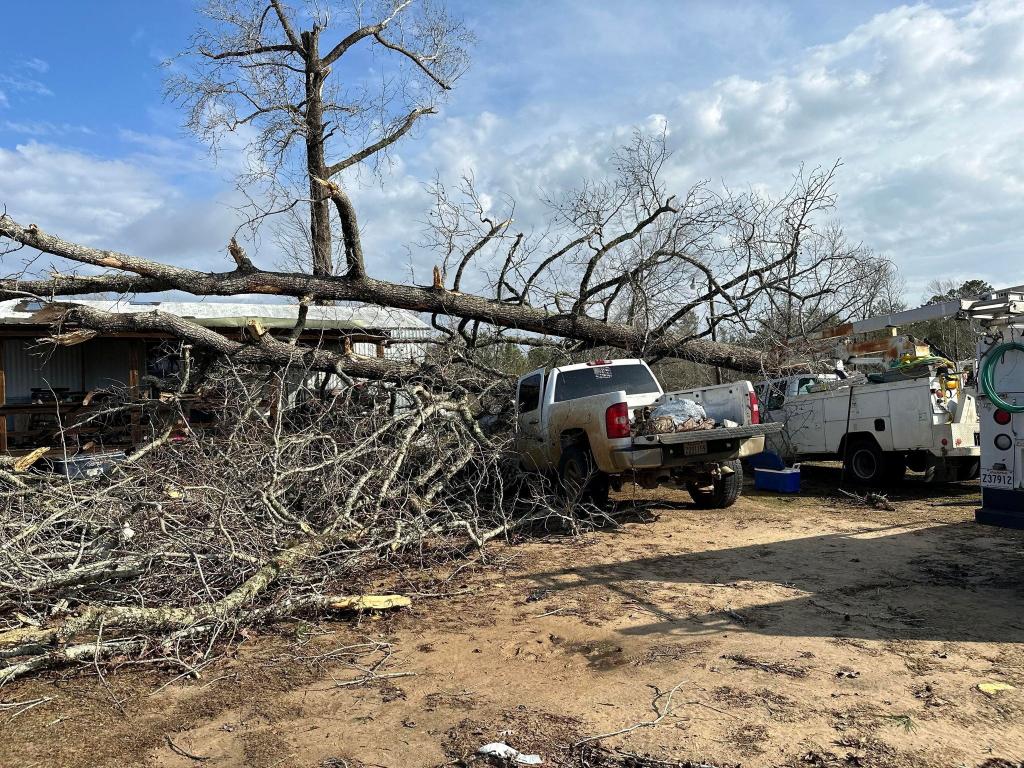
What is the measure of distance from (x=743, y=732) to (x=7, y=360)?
17885mm

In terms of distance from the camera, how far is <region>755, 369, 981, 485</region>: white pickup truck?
955cm

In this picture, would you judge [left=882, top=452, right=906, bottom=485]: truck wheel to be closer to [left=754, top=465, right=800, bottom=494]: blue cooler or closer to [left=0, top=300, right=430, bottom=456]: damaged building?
[left=754, top=465, right=800, bottom=494]: blue cooler

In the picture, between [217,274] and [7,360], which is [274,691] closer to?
[217,274]

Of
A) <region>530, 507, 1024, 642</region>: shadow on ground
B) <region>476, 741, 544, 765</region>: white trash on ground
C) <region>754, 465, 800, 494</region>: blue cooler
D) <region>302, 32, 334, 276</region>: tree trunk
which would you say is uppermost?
<region>302, 32, 334, 276</region>: tree trunk

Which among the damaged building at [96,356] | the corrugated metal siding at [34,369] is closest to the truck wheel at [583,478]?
the damaged building at [96,356]

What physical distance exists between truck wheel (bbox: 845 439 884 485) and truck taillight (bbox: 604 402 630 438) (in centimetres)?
450

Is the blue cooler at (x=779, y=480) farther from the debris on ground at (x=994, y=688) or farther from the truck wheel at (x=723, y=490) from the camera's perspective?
the debris on ground at (x=994, y=688)

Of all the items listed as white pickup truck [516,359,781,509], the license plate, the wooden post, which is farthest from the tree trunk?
the license plate

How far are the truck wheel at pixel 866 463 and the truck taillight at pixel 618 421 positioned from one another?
4501 mm

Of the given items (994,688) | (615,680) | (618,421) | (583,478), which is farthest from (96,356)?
(994,688)

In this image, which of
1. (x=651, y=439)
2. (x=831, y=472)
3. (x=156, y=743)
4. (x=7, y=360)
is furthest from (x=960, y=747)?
(x=7, y=360)

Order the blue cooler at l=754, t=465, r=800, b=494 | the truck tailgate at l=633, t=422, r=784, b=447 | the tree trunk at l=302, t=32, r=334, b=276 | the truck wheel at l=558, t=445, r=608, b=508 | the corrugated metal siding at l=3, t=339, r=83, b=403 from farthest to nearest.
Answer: the corrugated metal siding at l=3, t=339, r=83, b=403 → the tree trunk at l=302, t=32, r=334, b=276 → the blue cooler at l=754, t=465, r=800, b=494 → the truck wheel at l=558, t=445, r=608, b=508 → the truck tailgate at l=633, t=422, r=784, b=447

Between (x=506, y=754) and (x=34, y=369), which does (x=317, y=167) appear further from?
(x=506, y=754)

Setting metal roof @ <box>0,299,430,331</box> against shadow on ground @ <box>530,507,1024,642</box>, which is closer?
shadow on ground @ <box>530,507,1024,642</box>
